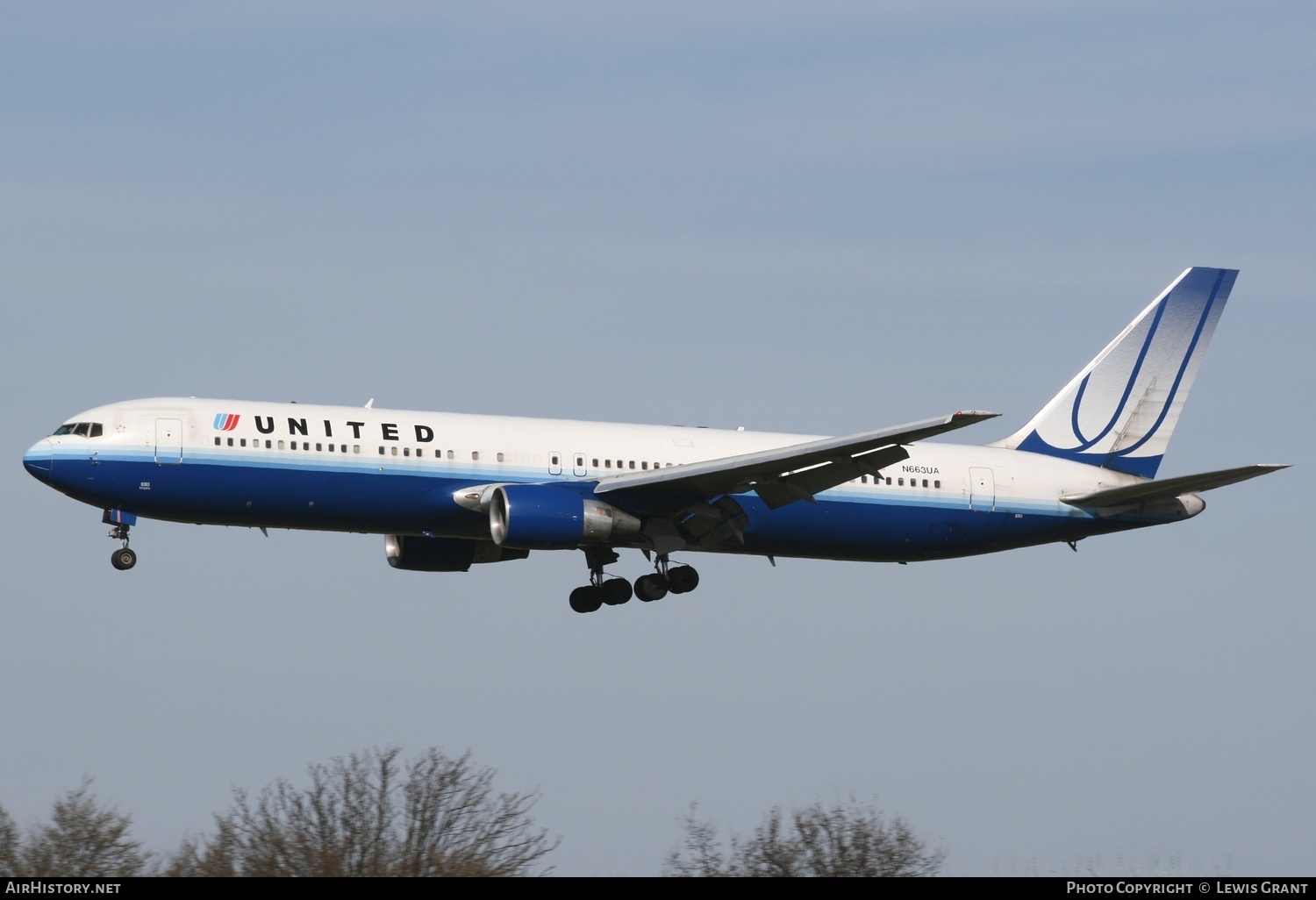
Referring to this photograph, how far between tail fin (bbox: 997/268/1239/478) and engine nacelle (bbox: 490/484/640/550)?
15.8 meters

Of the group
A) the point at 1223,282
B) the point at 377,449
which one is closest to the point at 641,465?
the point at 377,449

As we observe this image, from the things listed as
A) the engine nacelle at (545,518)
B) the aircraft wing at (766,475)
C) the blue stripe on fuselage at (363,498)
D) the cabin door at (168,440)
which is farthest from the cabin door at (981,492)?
the cabin door at (168,440)

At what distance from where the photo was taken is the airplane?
48.6 meters

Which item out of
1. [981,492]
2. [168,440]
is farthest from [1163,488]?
[168,440]

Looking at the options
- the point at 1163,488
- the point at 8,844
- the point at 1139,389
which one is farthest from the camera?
the point at 1139,389

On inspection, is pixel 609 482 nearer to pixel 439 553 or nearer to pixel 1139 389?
pixel 439 553

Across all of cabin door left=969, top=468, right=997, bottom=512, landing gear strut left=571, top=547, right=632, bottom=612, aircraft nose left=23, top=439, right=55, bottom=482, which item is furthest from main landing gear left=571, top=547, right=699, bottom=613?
Result: aircraft nose left=23, top=439, right=55, bottom=482

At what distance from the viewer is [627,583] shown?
54875 millimetres

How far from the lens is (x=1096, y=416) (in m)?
59.8

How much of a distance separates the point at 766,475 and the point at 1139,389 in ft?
54.0

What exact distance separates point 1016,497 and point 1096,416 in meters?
5.26

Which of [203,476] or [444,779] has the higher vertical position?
[203,476]

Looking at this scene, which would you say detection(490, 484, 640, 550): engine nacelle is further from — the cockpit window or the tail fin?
the tail fin

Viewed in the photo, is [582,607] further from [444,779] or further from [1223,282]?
[1223,282]
